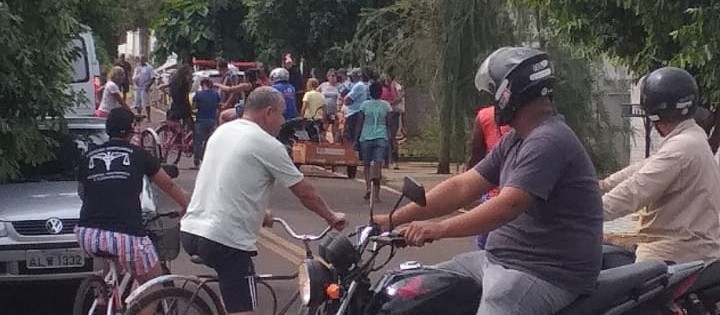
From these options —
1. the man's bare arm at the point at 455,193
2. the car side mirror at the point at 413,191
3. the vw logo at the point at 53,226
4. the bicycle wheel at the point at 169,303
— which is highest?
the car side mirror at the point at 413,191

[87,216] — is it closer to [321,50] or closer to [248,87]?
[248,87]

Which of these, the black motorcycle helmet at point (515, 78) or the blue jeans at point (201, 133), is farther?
the blue jeans at point (201, 133)

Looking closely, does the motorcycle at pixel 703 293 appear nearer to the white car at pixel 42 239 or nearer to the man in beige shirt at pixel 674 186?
the man in beige shirt at pixel 674 186

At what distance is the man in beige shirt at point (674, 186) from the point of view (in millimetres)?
6391

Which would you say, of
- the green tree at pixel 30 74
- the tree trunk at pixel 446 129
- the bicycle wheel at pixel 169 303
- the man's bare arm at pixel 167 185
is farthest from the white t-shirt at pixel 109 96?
the bicycle wheel at pixel 169 303

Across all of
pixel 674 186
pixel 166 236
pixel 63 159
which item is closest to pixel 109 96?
pixel 63 159

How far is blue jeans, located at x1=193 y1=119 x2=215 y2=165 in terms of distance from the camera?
2255 cm

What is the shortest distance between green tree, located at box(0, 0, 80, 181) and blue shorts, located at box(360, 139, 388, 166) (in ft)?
20.3

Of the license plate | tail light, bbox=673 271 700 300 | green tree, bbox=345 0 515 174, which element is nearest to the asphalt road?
the license plate

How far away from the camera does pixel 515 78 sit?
5.24m

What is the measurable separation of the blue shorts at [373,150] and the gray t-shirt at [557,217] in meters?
12.8

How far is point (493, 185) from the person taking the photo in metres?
5.80

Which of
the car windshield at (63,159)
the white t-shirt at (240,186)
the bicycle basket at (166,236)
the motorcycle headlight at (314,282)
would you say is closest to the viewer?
the motorcycle headlight at (314,282)

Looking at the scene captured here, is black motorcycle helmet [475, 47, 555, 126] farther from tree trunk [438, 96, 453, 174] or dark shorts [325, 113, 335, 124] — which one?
dark shorts [325, 113, 335, 124]
